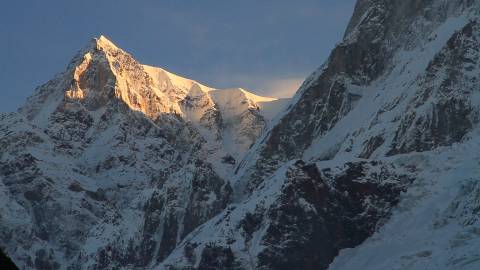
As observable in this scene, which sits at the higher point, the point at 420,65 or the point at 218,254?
the point at 420,65

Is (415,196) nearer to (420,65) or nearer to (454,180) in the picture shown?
(454,180)

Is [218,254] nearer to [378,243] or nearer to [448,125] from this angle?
[378,243]

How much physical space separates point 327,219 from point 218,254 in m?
14.9

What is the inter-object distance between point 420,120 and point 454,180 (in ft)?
69.5

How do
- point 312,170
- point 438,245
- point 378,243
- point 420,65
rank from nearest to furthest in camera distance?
point 438,245, point 378,243, point 312,170, point 420,65

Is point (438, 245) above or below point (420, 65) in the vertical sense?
below

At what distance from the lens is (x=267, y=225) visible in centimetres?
17112

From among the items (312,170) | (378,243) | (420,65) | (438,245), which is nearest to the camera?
(438,245)

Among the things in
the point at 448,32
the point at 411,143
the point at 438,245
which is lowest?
the point at 438,245

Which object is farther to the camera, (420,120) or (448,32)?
(448,32)

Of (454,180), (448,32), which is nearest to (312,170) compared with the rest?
(454,180)

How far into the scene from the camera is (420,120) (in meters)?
187

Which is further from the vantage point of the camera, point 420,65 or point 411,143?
point 420,65

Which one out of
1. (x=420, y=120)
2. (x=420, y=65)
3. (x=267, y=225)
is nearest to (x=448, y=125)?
(x=420, y=120)
